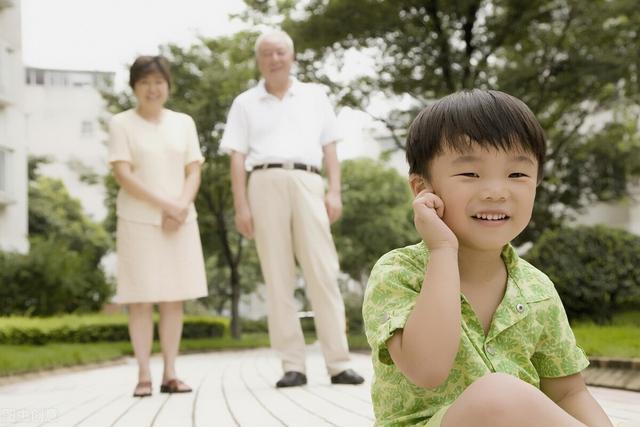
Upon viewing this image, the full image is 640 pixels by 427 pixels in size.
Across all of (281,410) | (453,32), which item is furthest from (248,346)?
(281,410)

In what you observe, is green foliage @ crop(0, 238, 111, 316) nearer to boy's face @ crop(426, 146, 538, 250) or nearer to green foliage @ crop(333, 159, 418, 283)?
green foliage @ crop(333, 159, 418, 283)

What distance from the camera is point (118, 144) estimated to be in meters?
5.44

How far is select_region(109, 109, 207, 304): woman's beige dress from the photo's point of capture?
5.40 metres

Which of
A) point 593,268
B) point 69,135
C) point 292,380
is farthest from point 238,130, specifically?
point 69,135

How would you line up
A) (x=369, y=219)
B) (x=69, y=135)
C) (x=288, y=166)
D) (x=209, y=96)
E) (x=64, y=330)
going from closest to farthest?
1. (x=288, y=166)
2. (x=64, y=330)
3. (x=209, y=96)
4. (x=369, y=219)
5. (x=69, y=135)

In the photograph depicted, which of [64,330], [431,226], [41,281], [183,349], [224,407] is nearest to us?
[431,226]

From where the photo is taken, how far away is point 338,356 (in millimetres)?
5367

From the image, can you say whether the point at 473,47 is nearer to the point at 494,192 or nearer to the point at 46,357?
the point at 46,357

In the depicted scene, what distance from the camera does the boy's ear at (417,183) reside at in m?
1.91

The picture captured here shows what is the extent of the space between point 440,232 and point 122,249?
13.1 feet

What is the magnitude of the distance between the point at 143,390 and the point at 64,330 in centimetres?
1122

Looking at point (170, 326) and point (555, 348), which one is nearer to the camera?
point (555, 348)

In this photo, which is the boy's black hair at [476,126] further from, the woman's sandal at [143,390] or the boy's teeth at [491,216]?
the woman's sandal at [143,390]

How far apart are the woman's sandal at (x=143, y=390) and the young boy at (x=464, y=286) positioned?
3.52 m
